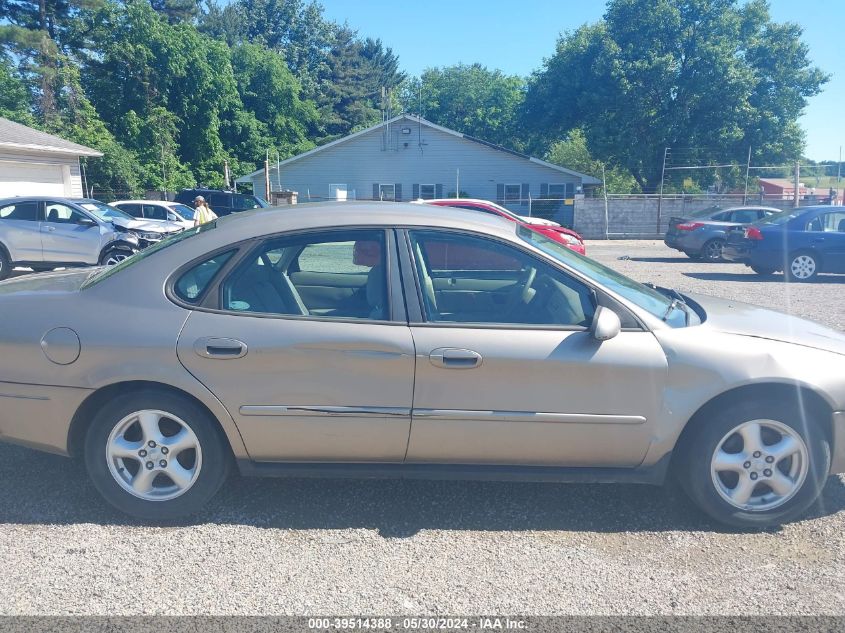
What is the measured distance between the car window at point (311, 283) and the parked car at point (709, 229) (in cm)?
1567

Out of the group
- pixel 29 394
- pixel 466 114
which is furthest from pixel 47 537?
pixel 466 114

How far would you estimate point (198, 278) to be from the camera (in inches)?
140

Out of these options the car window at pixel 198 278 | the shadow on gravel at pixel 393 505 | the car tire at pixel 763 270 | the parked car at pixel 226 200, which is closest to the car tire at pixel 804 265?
the car tire at pixel 763 270

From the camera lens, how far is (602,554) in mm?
3307

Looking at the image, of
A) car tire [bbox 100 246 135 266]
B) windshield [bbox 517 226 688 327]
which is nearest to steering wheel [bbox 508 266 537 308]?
windshield [bbox 517 226 688 327]

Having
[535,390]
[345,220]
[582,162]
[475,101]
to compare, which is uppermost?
[475,101]

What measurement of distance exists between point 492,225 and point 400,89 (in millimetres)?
75107

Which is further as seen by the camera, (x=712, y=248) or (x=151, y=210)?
(x=151, y=210)

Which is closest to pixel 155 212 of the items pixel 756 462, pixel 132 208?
pixel 132 208

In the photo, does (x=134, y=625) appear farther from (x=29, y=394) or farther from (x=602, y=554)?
(x=602, y=554)

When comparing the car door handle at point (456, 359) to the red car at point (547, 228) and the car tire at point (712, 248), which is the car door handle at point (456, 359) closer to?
the red car at point (547, 228)

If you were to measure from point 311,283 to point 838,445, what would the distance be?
2.93 metres

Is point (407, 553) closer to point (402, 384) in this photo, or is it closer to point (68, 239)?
point (402, 384)

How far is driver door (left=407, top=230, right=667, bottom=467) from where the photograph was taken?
3361 millimetres
